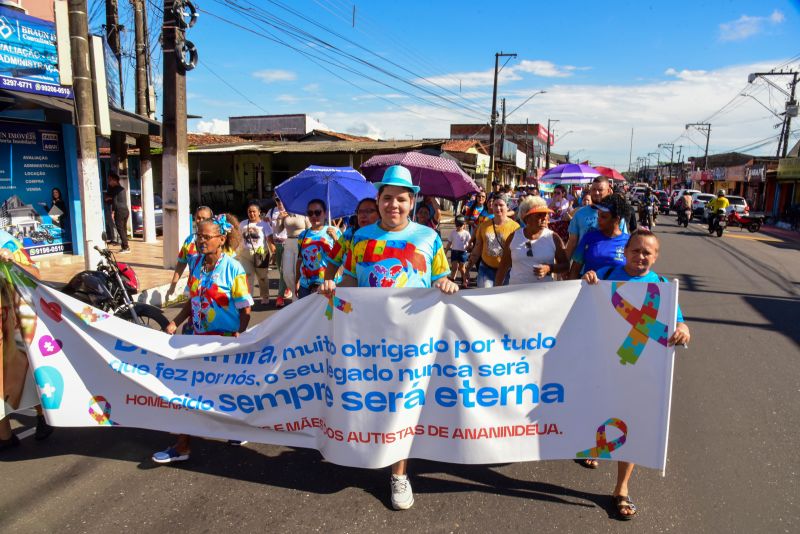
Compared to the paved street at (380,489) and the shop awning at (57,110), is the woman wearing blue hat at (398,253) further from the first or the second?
the shop awning at (57,110)

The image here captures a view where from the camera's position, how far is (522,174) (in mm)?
62188

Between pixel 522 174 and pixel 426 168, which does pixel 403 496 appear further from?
pixel 522 174

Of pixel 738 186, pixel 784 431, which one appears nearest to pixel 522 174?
pixel 738 186

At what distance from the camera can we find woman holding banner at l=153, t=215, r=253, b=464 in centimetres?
359

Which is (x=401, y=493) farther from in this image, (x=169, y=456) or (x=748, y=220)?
(x=748, y=220)

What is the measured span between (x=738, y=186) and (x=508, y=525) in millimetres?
57181

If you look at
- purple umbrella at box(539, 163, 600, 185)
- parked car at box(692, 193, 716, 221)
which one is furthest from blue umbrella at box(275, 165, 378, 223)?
parked car at box(692, 193, 716, 221)

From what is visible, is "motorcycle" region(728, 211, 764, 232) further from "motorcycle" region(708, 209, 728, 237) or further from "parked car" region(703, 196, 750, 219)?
"motorcycle" region(708, 209, 728, 237)

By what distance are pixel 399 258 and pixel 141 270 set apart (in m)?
8.23

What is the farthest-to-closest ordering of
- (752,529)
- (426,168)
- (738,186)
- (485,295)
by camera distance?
(738,186)
(426,168)
(485,295)
(752,529)

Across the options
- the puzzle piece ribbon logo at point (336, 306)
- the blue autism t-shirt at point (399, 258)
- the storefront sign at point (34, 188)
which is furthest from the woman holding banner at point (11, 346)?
the storefront sign at point (34, 188)

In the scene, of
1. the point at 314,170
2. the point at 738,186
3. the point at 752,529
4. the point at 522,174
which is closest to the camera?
the point at 752,529

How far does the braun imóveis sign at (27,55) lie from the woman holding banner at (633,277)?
9.91m

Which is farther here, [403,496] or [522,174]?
[522,174]
